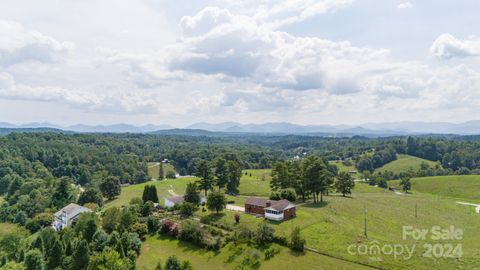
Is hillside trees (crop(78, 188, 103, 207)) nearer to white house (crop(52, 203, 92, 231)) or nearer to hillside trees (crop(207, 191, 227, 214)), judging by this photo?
white house (crop(52, 203, 92, 231))

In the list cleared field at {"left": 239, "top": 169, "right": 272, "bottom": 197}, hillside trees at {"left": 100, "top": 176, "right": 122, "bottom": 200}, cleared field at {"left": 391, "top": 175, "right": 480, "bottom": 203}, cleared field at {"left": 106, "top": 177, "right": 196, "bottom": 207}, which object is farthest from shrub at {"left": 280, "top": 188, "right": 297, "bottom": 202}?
cleared field at {"left": 391, "top": 175, "right": 480, "bottom": 203}

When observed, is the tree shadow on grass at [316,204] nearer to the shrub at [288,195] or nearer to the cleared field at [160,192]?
the shrub at [288,195]

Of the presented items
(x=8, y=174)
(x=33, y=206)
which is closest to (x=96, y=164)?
(x=8, y=174)

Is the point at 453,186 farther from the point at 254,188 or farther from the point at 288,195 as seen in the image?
the point at 288,195

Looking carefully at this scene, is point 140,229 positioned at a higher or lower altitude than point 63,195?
higher

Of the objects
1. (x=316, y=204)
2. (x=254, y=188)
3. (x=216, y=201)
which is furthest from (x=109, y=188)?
(x=316, y=204)
